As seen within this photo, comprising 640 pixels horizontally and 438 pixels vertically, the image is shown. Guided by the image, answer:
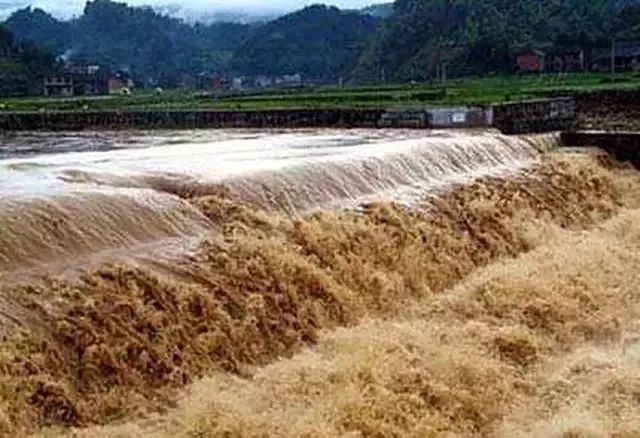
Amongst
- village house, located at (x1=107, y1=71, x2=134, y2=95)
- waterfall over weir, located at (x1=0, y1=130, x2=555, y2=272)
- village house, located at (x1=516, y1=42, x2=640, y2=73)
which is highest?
village house, located at (x1=516, y1=42, x2=640, y2=73)

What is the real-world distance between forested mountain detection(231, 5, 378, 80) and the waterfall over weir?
1588 inches

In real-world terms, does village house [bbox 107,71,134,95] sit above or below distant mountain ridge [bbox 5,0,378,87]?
below

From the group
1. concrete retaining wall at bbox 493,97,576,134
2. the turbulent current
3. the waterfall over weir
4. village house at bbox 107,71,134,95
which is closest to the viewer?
the turbulent current

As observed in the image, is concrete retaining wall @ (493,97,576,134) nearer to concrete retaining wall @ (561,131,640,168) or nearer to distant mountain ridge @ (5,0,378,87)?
concrete retaining wall @ (561,131,640,168)

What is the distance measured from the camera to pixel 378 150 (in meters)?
11.7

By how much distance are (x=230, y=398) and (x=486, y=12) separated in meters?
37.3

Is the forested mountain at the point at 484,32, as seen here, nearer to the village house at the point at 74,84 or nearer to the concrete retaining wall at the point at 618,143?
the village house at the point at 74,84

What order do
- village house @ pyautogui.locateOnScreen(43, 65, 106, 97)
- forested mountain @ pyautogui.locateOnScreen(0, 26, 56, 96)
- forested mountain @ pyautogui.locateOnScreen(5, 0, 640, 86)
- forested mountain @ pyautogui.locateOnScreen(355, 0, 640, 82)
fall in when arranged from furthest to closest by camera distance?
forested mountain @ pyautogui.locateOnScreen(5, 0, 640, 86) → village house @ pyautogui.locateOnScreen(43, 65, 106, 97) → forested mountain @ pyautogui.locateOnScreen(355, 0, 640, 82) → forested mountain @ pyautogui.locateOnScreen(0, 26, 56, 96)

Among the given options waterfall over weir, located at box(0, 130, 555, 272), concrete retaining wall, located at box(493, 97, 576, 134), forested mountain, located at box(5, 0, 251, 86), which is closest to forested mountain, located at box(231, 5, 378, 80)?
forested mountain, located at box(5, 0, 251, 86)

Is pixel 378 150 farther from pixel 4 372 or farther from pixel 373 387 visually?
pixel 4 372

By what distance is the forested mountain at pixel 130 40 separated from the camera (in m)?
60.2

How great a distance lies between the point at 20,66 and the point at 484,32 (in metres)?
17.3

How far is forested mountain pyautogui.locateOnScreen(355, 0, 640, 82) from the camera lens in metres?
37.4

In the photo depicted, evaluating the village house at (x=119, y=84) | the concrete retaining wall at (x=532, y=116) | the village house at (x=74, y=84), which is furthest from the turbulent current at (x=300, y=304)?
the village house at (x=119, y=84)
